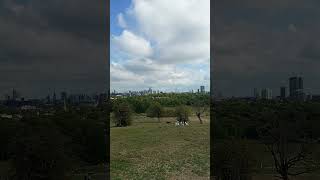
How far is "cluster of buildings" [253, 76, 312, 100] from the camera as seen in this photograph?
16.0 meters

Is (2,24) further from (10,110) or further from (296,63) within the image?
(296,63)

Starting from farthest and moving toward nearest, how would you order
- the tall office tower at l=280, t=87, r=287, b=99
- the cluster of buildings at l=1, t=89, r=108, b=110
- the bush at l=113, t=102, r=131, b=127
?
the bush at l=113, t=102, r=131, b=127 → the tall office tower at l=280, t=87, r=287, b=99 → the cluster of buildings at l=1, t=89, r=108, b=110

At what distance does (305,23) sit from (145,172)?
11470 millimetres

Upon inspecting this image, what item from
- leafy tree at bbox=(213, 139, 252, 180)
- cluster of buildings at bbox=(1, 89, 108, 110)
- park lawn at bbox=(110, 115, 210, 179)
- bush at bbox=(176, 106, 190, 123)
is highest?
cluster of buildings at bbox=(1, 89, 108, 110)

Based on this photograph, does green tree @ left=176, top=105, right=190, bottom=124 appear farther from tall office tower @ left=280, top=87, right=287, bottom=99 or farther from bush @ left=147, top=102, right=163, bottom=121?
tall office tower @ left=280, top=87, right=287, bottom=99

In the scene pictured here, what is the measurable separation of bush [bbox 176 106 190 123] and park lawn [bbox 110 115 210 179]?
1.63 meters

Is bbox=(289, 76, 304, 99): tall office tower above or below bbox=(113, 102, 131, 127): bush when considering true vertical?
above

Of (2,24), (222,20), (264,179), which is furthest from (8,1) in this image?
(264,179)

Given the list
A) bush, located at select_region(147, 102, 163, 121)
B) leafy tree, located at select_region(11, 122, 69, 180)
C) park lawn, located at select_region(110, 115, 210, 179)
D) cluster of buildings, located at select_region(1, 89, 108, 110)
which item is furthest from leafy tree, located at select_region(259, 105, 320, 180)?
bush, located at select_region(147, 102, 163, 121)

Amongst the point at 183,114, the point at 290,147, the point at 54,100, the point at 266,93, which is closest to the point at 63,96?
the point at 54,100

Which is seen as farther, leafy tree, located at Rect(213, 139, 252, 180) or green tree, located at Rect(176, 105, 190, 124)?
green tree, located at Rect(176, 105, 190, 124)

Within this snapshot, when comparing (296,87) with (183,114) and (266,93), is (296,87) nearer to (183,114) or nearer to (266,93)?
(266,93)

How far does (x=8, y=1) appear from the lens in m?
16.1

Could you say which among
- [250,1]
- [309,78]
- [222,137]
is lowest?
[222,137]
